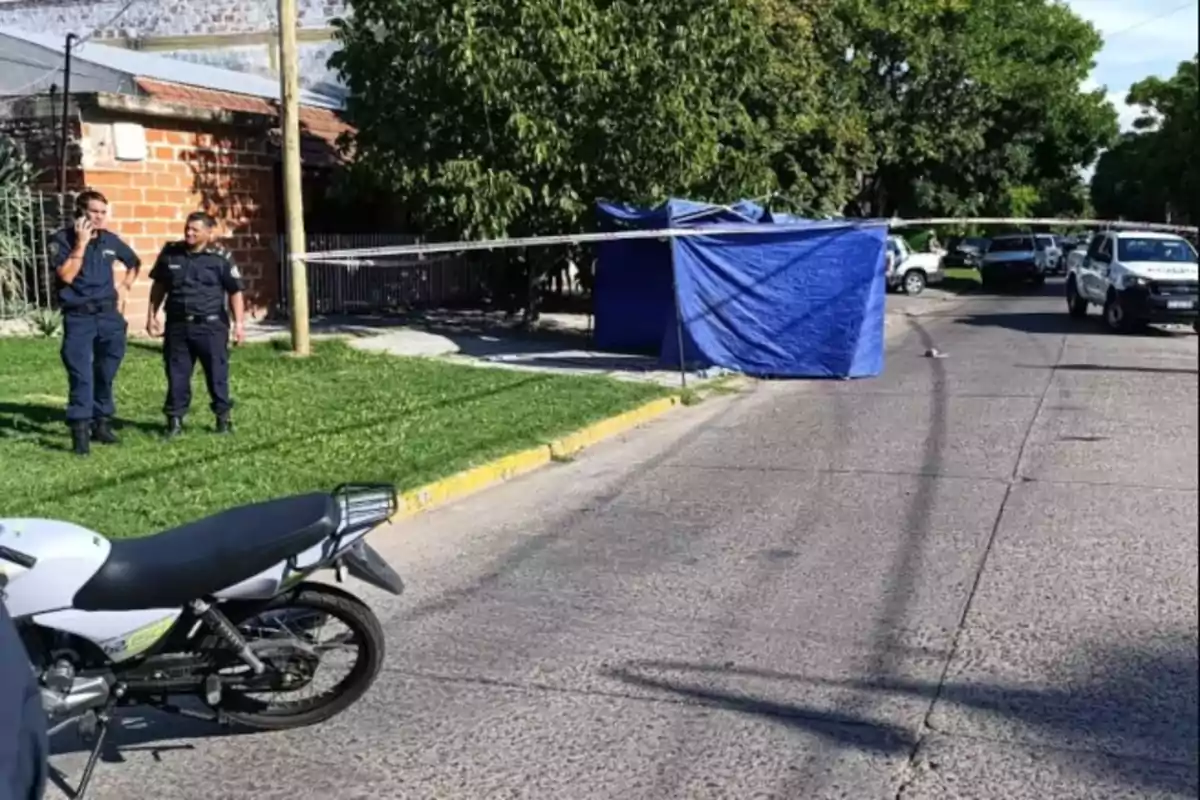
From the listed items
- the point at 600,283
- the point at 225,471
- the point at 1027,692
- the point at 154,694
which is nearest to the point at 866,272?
the point at 600,283

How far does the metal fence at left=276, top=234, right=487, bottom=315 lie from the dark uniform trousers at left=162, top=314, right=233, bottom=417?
8.82 metres

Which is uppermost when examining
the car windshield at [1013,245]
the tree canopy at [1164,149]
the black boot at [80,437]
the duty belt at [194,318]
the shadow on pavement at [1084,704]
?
the tree canopy at [1164,149]

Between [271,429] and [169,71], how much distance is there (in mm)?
14780

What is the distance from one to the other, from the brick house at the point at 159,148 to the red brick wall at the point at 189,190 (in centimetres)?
1

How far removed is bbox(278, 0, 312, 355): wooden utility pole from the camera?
46.8ft

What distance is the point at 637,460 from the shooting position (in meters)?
10.1

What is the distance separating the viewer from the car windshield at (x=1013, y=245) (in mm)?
36594

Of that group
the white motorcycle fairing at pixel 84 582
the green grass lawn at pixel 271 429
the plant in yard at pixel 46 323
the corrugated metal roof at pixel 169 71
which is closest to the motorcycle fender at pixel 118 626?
the white motorcycle fairing at pixel 84 582

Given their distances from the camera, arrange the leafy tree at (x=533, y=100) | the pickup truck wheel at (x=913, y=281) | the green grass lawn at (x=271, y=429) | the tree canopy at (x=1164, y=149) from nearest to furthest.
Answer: the tree canopy at (x=1164, y=149), the green grass lawn at (x=271, y=429), the leafy tree at (x=533, y=100), the pickup truck wheel at (x=913, y=281)

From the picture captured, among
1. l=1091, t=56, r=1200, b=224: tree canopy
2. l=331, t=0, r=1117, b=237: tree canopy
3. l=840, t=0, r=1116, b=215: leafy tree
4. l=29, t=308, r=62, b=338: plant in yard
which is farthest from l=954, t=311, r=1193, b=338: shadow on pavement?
l=29, t=308, r=62, b=338: plant in yard

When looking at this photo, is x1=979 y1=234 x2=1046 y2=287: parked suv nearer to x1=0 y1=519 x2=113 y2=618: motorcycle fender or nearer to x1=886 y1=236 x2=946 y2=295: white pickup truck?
x1=886 y1=236 x2=946 y2=295: white pickup truck

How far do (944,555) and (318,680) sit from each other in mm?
3613

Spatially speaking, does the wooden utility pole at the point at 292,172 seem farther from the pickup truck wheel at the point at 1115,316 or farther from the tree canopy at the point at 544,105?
the pickup truck wheel at the point at 1115,316

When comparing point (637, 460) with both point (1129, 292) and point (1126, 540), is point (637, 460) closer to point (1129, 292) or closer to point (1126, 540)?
point (1126, 540)
